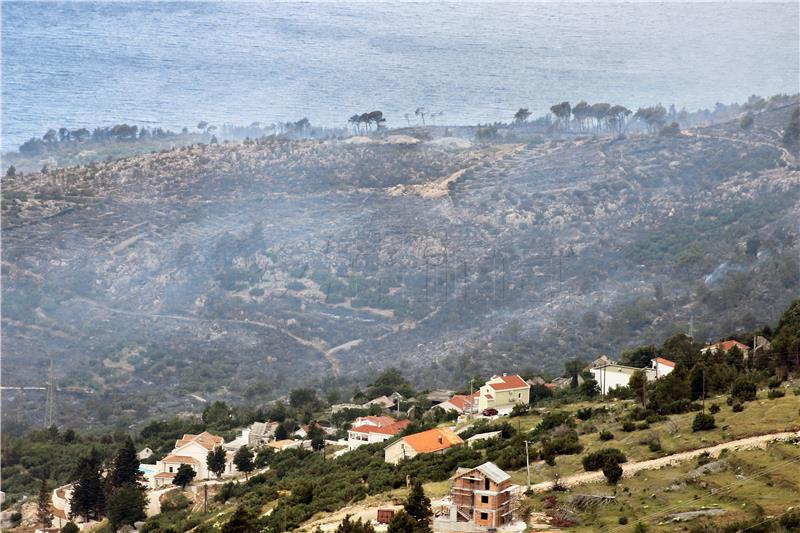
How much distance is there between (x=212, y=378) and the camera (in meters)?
59.6

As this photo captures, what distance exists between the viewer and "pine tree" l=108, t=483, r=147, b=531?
32219 mm

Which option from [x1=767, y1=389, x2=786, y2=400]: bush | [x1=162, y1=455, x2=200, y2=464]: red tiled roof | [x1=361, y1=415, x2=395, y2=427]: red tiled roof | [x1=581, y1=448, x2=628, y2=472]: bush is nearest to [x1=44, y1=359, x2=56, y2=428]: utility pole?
[x1=162, y1=455, x2=200, y2=464]: red tiled roof

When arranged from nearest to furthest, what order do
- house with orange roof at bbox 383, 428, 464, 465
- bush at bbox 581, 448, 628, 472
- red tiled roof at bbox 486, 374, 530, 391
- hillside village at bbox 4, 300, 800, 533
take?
hillside village at bbox 4, 300, 800, 533 → bush at bbox 581, 448, 628, 472 → house with orange roof at bbox 383, 428, 464, 465 → red tiled roof at bbox 486, 374, 530, 391

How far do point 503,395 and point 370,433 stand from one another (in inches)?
172

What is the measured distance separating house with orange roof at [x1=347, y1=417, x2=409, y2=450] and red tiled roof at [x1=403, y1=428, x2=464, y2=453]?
4.64 metres

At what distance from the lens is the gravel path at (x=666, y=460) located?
24.6 meters

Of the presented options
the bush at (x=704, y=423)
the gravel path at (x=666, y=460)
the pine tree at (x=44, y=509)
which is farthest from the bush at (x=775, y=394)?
the pine tree at (x=44, y=509)

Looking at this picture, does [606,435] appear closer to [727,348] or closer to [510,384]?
[727,348]

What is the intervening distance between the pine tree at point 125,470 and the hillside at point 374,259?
16.6m

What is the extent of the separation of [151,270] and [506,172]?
2516cm

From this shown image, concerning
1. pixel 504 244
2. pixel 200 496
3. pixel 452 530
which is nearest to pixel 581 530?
pixel 452 530

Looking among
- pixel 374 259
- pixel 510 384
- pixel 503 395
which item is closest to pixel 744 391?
pixel 503 395

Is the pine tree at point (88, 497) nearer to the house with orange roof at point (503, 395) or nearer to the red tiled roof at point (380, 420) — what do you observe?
the red tiled roof at point (380, 420)

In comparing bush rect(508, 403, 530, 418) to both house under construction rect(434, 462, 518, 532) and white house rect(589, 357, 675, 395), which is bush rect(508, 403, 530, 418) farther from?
house under construction rect(434, 462, 518, 532)
